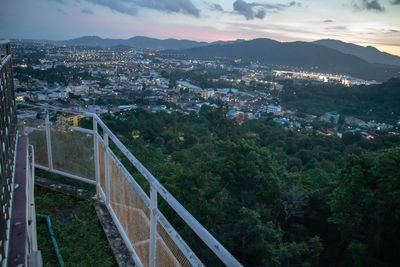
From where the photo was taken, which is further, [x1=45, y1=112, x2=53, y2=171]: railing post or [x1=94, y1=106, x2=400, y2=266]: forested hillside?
[x1=94, y1=106, x2=400, y2=266]: forested hillside

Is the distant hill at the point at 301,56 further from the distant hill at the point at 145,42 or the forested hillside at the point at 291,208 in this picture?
the forested hillside at the point at 291,208

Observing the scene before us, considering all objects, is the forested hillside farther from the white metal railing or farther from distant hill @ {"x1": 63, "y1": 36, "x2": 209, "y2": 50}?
distant hill @ {"x1": 63, "y1": 36, "x2": 209, "y2": 50}

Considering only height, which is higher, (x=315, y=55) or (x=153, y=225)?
(x=315, y=55)

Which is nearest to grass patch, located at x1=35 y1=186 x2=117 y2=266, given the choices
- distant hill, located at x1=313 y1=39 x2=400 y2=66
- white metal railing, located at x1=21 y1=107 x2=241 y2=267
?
white metal railing, located at x1=21 y1=107 x2=241 y2=267

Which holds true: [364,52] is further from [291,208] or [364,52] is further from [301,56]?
[291,208]

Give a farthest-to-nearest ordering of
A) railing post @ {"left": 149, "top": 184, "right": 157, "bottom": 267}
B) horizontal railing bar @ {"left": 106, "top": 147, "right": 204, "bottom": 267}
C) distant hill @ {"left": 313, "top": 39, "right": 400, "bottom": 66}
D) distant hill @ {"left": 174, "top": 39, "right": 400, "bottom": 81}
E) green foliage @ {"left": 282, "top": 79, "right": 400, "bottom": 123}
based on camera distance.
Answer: distant hill @ {"left": 313, "top": 39, "right": 400, "bottom": 66}, distant hill @ {"left": 174, "top": 39, "right": 400, "bottom": 81}, green foliage @ {"left": 282, "top": 79, "right": 400, "bottom": 123}, railing post @ {"left": 149, "top": 184, "right": 157, "bottom": 267}, horizontal railing bar @ {"left": 106, "top": 147, "right": 204, "bottom": 267}

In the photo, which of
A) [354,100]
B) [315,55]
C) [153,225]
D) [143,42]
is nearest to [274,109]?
[354,100]
